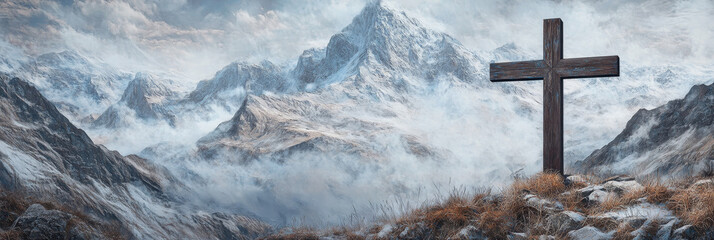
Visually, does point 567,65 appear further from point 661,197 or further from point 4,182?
point 4,182

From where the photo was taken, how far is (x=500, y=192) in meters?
12.4

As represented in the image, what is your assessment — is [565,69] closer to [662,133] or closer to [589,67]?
[589,67]

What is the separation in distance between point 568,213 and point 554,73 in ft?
13.7

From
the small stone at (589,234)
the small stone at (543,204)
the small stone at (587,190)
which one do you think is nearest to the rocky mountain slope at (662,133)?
the small stone at (587,190)

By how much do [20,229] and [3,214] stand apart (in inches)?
58.6

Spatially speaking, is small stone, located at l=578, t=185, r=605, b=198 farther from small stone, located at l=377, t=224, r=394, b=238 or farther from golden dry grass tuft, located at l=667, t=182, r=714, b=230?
small stone, located at l=377, t=224, r=394, b=238

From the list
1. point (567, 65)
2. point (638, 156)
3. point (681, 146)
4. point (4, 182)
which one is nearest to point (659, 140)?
point (638, 156)

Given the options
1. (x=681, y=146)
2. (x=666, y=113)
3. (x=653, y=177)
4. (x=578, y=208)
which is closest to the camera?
(x=578, y=208)

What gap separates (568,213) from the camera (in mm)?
10492

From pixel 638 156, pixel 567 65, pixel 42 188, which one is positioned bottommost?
pixel 42 188

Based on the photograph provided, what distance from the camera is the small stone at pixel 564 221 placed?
33.7ft

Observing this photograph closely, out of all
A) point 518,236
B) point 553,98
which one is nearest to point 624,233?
point 518,236

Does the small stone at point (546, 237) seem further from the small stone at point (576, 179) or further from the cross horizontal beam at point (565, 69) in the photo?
the cross horizontal beam at point (565, 69)

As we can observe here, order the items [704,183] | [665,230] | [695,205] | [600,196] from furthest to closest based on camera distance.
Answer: [600,196], [704,183], [695,205], [665,230]
